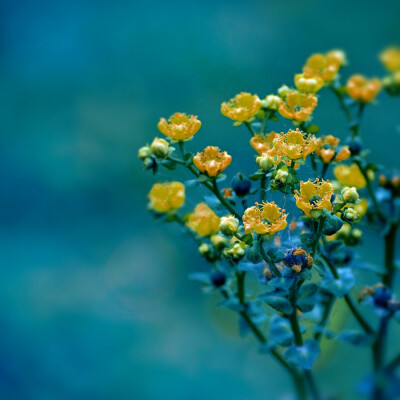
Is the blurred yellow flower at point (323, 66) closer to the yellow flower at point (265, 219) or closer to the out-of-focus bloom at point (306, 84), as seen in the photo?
the out-of-focus bloom at point (306, 84)

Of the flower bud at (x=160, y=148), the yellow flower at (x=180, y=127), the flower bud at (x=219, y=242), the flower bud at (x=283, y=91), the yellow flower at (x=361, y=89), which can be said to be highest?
the yellow flower at (x=361, y=89)

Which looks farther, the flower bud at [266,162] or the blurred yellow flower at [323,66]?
the blurred yellow flower at [323,66]


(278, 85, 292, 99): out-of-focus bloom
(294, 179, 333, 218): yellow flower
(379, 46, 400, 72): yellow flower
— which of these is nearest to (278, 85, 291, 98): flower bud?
(278, 85, 292, 99): out-of-focus bloom

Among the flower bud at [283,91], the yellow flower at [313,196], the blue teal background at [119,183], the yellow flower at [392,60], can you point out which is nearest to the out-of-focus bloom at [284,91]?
the flower bud at [283,91]

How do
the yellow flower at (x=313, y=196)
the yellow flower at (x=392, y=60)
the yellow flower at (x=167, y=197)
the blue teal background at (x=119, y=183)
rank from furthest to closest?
the blue teal background at (x=119, y=183), the yellow flower at (x=392, y=60), the yellow flower at (x=167, y=197), the yellow flower at (x=313, y=196)

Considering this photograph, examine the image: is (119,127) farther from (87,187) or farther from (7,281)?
(7,281)

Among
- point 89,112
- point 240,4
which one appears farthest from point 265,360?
point 240,4

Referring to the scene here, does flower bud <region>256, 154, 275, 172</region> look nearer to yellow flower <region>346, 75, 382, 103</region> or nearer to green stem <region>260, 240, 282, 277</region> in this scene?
green stem <region>260, 240, 282, 277</region>
